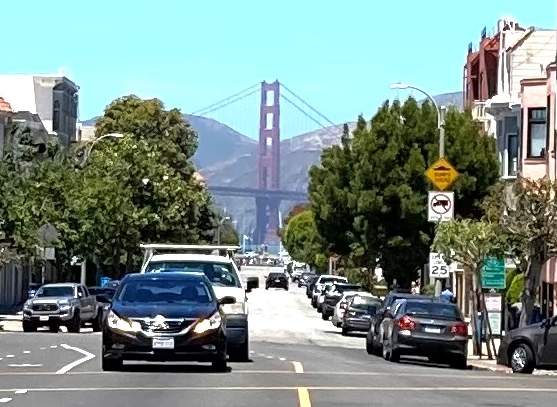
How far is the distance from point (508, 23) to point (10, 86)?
44227 mm

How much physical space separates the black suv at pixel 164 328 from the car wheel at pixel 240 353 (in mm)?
3282

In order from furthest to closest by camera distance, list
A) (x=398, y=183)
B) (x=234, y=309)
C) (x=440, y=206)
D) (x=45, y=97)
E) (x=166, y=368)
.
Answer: (x=45, y=97) → (x=398, y=183) → (x=440, y=206) → (x=234, y=309) → (x=166, y=368)

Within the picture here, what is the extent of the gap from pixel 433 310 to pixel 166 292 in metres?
Answer: 11.8

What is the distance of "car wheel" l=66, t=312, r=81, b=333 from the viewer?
51.2 meters

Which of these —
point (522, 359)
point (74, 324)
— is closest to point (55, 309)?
point (74, 324)

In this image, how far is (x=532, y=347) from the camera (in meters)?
32.1

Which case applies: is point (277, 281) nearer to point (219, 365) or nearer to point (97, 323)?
point (97, 323)

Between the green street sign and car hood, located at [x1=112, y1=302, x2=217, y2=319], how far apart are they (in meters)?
15.1

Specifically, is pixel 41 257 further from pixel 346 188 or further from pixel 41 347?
pixel 41 347

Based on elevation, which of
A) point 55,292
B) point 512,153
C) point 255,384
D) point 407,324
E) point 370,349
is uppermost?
point 512,153

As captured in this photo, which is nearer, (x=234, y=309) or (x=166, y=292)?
(x=166, y=292)

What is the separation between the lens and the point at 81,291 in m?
52.8

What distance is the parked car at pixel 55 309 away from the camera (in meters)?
51.0

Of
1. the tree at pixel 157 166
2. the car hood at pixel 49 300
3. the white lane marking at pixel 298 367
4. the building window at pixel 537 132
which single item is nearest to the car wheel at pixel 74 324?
the car hood at pixel 49 300
